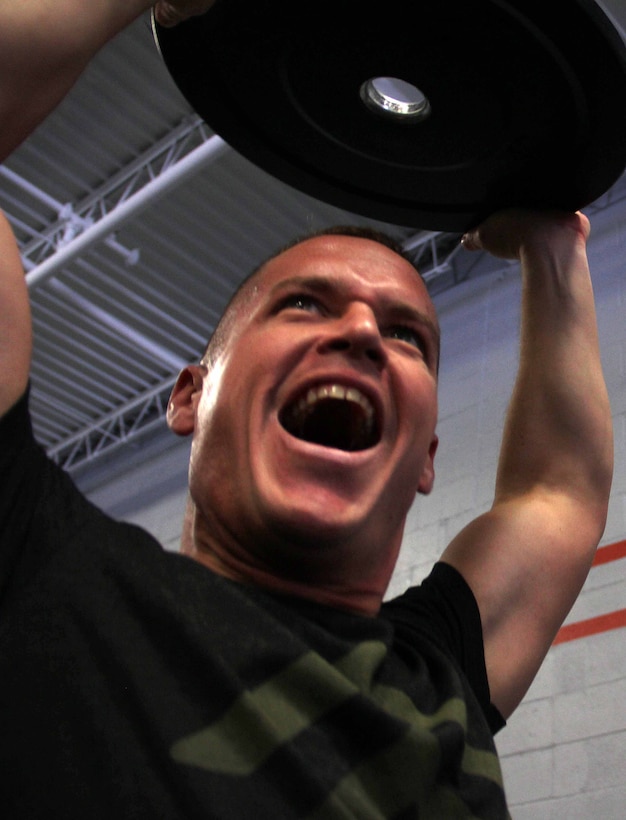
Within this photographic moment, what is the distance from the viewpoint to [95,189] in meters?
5.33

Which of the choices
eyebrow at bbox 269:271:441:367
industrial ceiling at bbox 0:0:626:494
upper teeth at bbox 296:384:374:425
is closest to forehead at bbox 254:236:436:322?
eyebrow at bbox 269:271:441:367

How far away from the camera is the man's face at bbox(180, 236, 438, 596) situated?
1.06m

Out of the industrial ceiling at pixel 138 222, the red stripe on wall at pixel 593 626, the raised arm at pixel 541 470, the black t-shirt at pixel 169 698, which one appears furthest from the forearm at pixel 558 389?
the industrial ceiling at pixel 138 222

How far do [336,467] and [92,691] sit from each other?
40cm

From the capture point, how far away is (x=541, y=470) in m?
1.43

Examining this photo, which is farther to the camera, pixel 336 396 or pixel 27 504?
pixel 336 396

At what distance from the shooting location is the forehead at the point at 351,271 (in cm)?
124

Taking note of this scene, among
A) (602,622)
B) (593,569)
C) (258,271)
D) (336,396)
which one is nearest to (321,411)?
(336,396)

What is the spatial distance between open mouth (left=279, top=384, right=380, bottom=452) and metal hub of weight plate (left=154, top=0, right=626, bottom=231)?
47 centimetres

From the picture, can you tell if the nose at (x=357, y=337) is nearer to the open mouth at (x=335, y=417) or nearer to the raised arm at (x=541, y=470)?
the open mouth at (x=335, y=417)

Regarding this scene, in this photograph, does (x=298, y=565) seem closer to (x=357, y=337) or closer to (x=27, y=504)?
(x=357, y=337)

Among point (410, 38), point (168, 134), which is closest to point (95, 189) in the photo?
point (168, 134)

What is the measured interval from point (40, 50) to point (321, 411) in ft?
2.07

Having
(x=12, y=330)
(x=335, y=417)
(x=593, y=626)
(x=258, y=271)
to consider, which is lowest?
(x=593, y=626)
